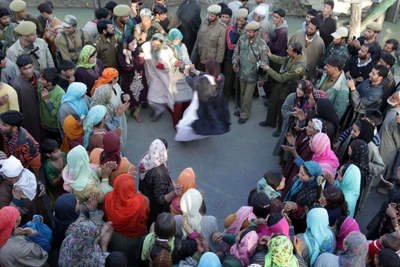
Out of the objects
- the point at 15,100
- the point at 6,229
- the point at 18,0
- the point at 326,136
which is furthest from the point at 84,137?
the point at 18,0

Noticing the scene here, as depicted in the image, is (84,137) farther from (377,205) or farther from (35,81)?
(377,205)

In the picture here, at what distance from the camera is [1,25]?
643cm

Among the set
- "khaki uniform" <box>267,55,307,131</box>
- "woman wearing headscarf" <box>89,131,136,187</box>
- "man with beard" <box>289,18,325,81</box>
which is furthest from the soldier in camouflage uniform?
"woman wearing headscarf" <box>89,131,136,187</box>

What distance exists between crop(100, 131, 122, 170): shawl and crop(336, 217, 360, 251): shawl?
233cm

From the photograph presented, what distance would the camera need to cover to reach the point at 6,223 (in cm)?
332

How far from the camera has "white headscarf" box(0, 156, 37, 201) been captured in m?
3.82

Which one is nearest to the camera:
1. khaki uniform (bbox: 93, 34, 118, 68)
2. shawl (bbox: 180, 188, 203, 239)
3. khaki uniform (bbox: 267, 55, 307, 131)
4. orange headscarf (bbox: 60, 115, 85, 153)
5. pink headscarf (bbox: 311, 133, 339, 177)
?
shawl (bbox: 180, 188, 203, 239)

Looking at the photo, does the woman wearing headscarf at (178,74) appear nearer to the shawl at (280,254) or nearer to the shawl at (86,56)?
the shawl at (86,56)

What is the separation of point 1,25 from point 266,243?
5365mm

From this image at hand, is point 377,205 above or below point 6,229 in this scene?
below

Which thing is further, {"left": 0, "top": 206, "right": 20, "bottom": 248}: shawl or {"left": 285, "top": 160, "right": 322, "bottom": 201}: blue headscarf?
{"left": 285, "top": 160, "right": 322, "bottom": 201}: blue headscarf

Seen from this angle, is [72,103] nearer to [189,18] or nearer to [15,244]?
[15,244]

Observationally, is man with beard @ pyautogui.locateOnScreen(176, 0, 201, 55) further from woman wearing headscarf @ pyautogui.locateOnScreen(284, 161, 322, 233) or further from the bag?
the bag

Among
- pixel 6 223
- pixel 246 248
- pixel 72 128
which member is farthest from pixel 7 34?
pixel 246 248
